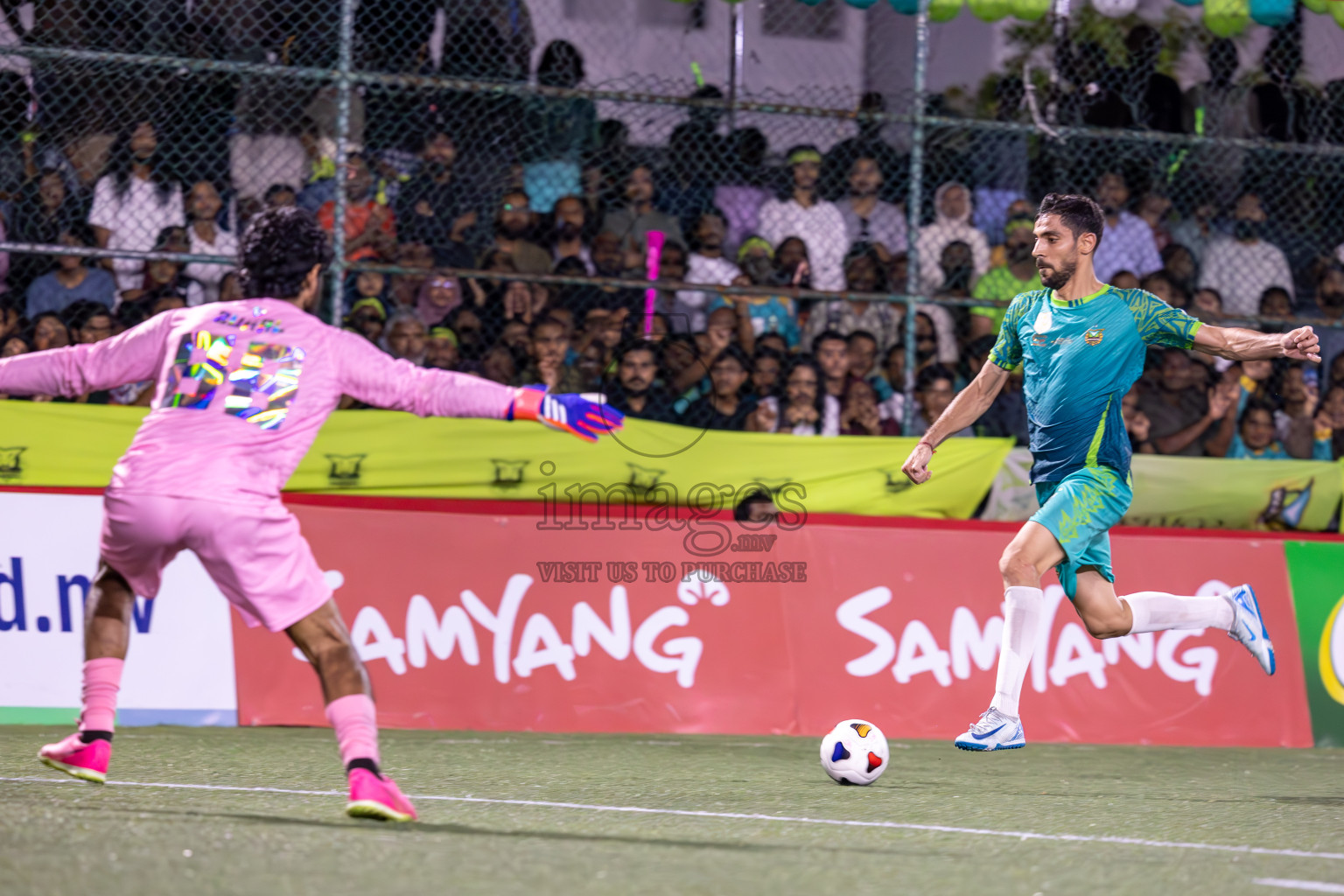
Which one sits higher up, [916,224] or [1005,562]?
[916,224]

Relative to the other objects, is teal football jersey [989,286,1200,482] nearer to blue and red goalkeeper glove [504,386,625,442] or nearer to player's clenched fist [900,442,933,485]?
player's clenched fist [900,442,933,485]

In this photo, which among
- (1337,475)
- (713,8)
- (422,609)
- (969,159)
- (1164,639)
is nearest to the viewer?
(422,609)

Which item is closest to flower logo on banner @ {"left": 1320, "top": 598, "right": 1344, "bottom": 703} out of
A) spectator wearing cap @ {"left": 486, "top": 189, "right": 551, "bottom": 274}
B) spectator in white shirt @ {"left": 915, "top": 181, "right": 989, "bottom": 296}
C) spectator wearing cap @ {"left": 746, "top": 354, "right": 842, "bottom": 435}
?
spectator in white shirt @ {"left": 915, "top": 181, "right": 989, "bottom": 296}

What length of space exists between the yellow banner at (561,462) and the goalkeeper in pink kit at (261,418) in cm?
370

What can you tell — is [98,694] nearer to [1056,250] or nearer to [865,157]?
[1056,250]

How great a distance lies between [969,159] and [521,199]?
298 cm

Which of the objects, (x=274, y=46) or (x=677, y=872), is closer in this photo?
(x=677, y=872)

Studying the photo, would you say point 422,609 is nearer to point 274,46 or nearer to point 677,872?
point 274,46

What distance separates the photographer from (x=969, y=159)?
35.4 feet

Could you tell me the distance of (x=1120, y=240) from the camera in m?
10.7

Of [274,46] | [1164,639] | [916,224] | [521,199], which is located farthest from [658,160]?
[1164,639]

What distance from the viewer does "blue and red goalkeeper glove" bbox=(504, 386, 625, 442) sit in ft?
15.7

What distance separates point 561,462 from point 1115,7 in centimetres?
561

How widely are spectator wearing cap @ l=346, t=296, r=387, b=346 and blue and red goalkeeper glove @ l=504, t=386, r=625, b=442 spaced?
4.62m
